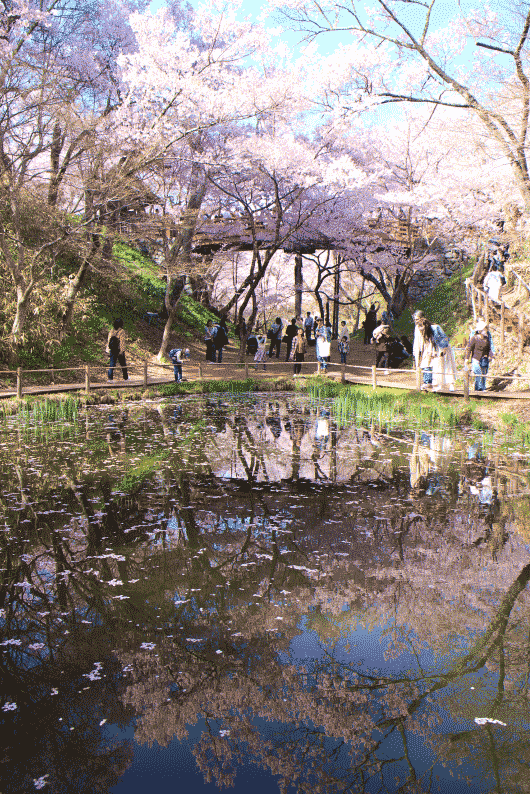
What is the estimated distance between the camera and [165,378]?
2062 cm

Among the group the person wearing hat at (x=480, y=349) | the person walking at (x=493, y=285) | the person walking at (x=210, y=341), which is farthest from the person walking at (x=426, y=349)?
the person walking at (x=210, y=341)

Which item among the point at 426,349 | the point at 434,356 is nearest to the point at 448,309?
the point at 426,349

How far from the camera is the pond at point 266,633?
294cm

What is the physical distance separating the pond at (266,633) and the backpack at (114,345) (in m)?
11.1

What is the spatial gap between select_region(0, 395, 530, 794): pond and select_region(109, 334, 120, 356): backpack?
11075 millimetres

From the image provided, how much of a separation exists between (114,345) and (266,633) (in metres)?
15.7

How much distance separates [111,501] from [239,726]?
13.4 ft

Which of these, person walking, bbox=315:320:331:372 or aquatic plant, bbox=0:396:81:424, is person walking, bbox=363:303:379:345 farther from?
aquatic plant, bbox=0:396:81:424

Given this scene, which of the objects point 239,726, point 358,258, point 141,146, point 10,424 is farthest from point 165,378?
point 239,726

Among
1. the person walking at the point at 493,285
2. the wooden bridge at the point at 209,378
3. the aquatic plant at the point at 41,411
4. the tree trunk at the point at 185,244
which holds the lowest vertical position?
the aquatic plant at the point at 41,411

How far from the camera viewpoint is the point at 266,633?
3.97 metres

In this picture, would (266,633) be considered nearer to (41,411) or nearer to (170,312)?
(41,411)

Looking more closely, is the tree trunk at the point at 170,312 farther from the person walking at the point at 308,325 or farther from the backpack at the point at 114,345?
the person walking at the point at 308,325

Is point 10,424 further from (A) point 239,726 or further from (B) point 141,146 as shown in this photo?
(A) point 239,726
